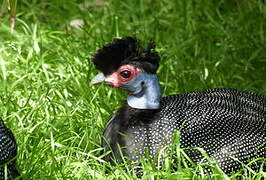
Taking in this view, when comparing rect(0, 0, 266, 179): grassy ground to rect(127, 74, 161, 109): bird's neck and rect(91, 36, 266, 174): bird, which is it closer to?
rect(91, 36, 266, 174): bird

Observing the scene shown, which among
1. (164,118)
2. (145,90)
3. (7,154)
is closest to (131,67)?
(145,90)

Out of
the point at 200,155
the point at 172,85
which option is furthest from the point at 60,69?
the point at 200,155

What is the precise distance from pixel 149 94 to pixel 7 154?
99cm

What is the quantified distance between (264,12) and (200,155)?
221 cm

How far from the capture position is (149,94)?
3.88 m

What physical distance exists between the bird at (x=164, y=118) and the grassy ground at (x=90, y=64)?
16 centimetres

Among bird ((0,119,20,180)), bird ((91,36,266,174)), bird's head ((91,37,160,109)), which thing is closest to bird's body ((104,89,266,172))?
bird ((91,36,266,174))

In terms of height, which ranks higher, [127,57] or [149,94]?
[127,57]

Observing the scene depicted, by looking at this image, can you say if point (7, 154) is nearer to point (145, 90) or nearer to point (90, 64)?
point (145, 90)

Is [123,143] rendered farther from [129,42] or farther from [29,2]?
[29,2]

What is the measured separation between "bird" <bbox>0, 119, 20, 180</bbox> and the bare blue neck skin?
0.88 meters

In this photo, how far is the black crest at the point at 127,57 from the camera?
3.80 meters

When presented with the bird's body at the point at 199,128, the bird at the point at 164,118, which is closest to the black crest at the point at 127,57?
the bird at the point at 164,118

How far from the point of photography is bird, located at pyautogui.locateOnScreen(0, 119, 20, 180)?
319cm
